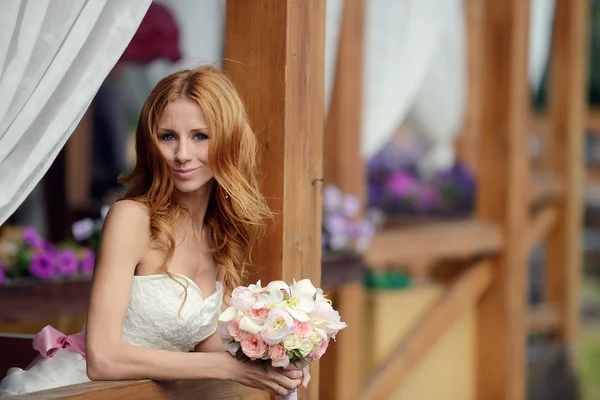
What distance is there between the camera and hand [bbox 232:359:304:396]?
247cm

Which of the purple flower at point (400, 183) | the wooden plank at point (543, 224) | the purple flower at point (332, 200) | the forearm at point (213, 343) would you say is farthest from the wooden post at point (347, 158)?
the wooden plank at point (543, 224)

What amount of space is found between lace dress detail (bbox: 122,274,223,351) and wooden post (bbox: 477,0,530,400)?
3.83m

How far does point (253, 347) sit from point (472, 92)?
6.71m

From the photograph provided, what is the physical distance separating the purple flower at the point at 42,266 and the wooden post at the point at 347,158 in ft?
4.63

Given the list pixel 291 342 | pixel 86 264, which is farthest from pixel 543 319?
pixel 291 342

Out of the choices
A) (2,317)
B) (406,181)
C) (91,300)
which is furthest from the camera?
(406,181)

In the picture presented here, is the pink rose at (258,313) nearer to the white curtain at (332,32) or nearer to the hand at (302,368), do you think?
the hand at (302,368)

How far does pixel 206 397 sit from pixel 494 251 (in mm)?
3917

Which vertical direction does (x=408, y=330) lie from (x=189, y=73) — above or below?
below

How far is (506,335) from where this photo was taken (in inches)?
245

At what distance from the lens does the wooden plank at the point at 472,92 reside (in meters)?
8.59

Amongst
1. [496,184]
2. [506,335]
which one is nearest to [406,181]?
[496,184]

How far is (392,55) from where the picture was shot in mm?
5809

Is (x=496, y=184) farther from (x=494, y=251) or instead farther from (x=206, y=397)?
(x=206, y=397)
